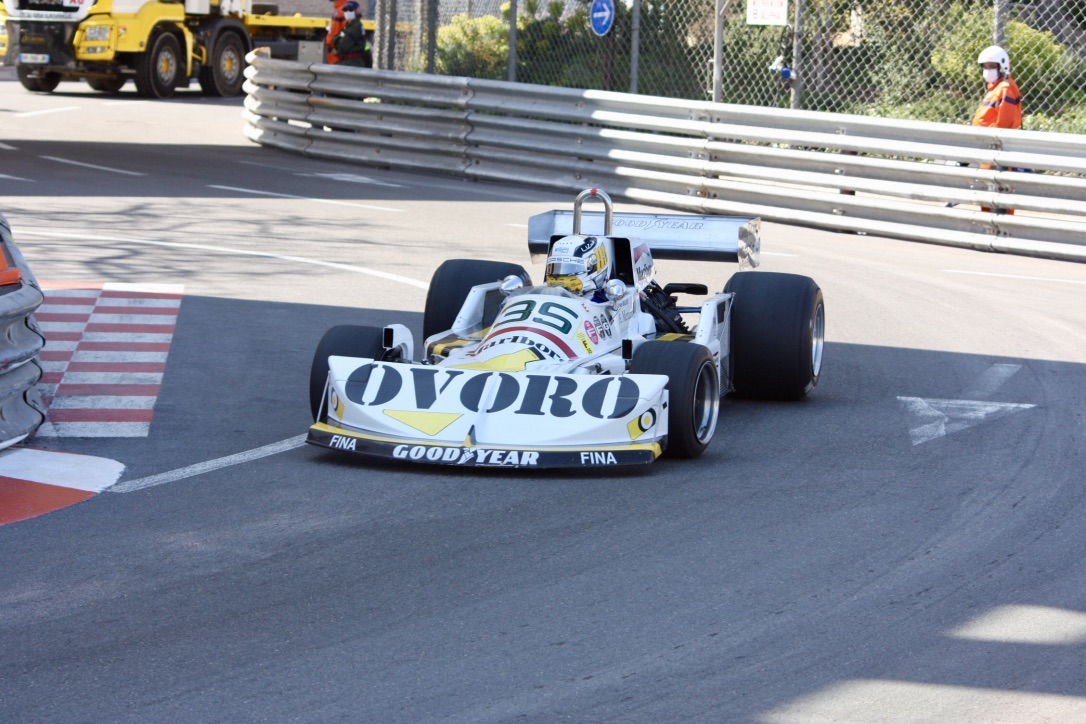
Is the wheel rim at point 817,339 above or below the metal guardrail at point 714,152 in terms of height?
below

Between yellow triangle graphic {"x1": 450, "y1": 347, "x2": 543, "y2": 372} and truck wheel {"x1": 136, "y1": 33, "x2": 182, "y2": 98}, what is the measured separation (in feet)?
80.0

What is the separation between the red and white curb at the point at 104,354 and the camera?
7.86 m

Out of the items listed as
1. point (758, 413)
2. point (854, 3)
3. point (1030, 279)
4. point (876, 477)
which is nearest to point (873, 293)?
point (1030, 279)

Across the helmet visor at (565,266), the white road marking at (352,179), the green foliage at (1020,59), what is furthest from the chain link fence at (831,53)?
the helmet visor at (565,266)

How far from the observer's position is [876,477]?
6809mm

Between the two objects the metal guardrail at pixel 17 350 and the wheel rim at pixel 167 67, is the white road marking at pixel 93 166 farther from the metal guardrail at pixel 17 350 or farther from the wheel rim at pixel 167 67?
the metal guardrail at pixel 17 350

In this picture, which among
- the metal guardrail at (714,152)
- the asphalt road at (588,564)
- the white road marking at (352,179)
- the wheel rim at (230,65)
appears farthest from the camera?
the wheel rim at (230,65)

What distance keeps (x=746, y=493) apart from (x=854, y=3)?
12348mm

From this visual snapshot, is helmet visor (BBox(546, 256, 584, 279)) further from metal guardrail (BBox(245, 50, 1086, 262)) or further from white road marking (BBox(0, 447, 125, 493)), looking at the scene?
metal guardrail (BBox(245, 50, 1086, 262))

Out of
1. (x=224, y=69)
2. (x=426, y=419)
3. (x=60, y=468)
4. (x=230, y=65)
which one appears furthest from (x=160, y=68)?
(x=426, y=419)

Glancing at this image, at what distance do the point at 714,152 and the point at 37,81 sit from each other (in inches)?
735

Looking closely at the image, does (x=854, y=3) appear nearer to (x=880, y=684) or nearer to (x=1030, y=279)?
(x=1030, y=279)

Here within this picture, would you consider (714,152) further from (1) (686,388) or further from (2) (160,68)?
(2) (160,68)

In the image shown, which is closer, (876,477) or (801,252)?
(876,477)
